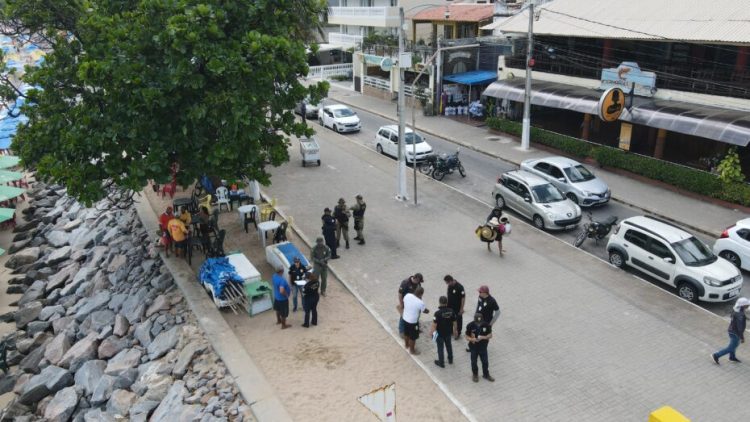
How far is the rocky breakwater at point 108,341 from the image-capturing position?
12.8 m

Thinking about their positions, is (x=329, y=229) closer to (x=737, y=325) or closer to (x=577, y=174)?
(x=737, y=325)

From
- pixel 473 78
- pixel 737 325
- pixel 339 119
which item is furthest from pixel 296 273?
pixel 473 78

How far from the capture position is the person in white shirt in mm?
12344

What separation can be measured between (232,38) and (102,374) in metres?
8.85

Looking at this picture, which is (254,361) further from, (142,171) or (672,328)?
(672,328)

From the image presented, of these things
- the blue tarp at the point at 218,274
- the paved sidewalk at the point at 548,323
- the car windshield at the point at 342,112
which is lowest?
the paved sidewalk at the point at 548,323

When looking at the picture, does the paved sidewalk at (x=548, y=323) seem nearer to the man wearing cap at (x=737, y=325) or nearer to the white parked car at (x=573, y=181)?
the man wearing cap at (x=737, y=325)

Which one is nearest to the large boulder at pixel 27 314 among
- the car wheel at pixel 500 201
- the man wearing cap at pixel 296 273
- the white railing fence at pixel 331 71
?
the man wearing cap at pixel 296 273

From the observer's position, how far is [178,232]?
17.4 m

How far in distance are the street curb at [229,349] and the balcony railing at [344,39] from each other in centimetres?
3743

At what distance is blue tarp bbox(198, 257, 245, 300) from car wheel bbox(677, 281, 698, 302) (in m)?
11.3

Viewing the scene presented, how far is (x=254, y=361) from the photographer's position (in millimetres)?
13000

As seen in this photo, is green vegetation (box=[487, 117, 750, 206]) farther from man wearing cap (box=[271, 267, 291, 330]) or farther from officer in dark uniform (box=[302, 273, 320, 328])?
man wearing cap (box=[271, 267, 291, 330])

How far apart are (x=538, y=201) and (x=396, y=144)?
32.4 feet
